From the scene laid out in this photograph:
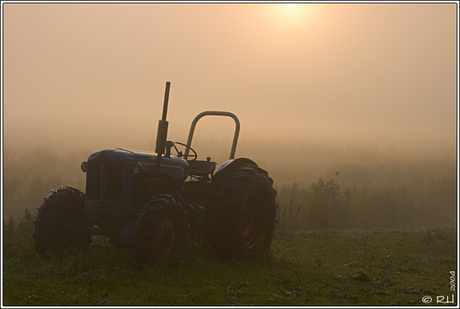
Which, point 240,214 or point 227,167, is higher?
point 227,167

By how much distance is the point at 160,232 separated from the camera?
773cm

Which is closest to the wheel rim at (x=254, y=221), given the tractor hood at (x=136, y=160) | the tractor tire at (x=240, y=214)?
the tractor tire at (x=240, y=214)

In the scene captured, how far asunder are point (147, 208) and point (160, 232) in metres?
0.38

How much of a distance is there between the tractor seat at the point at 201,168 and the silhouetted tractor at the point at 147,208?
591mm

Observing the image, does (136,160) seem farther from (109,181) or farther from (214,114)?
(214,114)

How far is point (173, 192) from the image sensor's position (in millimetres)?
9164

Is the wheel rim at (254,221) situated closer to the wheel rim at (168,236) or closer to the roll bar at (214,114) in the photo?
the roll bar at (214,114)

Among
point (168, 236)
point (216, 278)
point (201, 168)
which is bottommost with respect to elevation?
point (216, 278)

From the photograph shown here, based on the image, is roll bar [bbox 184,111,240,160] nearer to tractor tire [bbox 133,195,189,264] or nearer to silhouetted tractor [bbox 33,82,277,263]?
silhouetted tractor [bbox 33,82,277,263]

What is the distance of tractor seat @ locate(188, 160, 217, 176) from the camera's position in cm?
1028

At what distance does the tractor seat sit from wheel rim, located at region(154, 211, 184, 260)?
87.2 inches

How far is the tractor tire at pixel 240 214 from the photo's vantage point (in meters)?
8.93

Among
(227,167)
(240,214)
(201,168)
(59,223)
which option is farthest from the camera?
(201,168)

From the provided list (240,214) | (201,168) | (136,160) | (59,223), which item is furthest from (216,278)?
(201,168)
